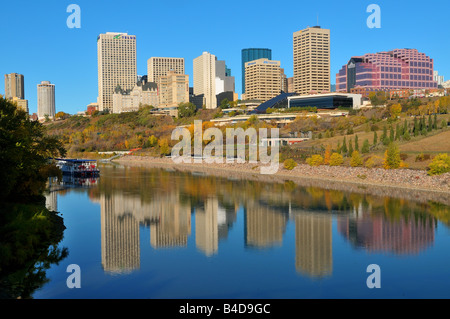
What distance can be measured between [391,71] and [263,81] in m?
45.6

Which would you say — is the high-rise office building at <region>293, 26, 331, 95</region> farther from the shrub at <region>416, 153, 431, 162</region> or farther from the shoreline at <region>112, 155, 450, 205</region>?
the shrub at <region>416, 153, 431, 162</region>

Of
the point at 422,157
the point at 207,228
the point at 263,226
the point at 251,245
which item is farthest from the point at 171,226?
the point at 422,157

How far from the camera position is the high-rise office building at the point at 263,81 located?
178000 millimetres

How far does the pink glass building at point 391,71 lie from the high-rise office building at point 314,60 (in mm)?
11004

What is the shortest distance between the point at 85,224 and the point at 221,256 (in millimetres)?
12898

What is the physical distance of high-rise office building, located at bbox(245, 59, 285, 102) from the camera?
17800 cm

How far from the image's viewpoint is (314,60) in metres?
177

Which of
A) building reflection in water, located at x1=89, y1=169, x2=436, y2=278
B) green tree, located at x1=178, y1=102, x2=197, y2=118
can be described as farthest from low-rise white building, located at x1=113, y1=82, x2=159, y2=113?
building reflection in water, located at x1=89, y1=169, x2=436, y2=278

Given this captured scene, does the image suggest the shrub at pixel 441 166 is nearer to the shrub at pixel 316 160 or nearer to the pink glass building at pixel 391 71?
the shrub at pixel 316 160

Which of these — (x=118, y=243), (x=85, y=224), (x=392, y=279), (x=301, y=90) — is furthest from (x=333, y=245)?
(x=301, y=90)

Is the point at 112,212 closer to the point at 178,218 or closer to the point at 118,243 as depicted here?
the point at 178,218

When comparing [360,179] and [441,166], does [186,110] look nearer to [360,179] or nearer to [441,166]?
[360,179]

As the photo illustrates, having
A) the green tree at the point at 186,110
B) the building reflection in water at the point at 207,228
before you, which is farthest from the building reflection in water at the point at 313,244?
the green tree at the point at 186,110

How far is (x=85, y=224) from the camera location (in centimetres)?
3381
